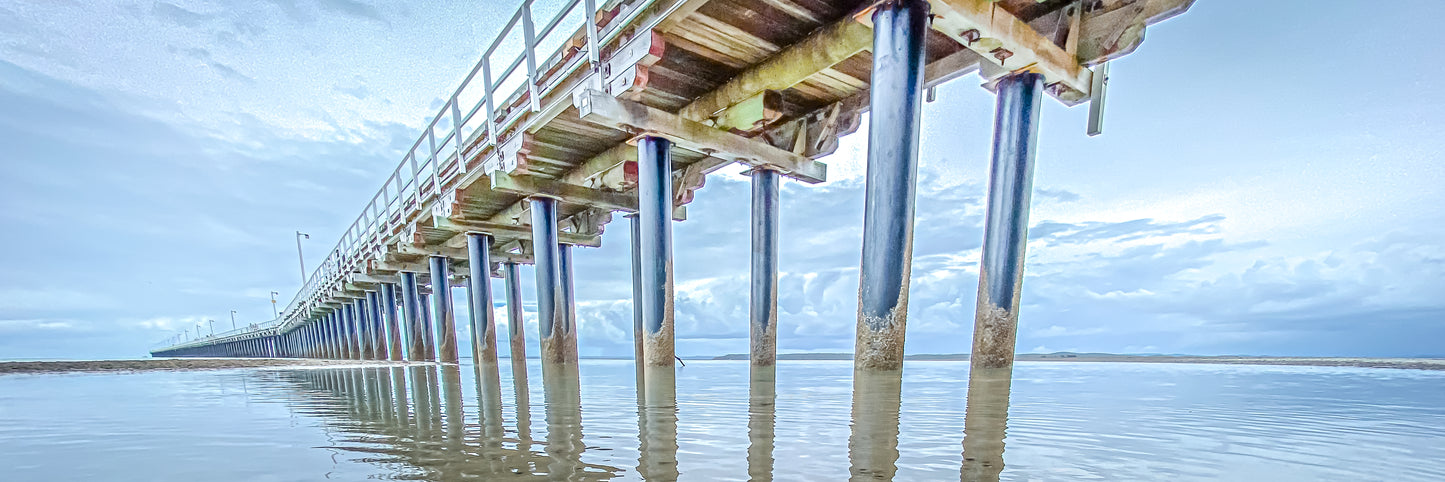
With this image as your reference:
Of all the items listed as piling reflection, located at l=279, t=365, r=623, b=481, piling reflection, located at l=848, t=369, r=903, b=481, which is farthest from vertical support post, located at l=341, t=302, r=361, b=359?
piling reflection, located at l=848, t=369, r=903, b=481

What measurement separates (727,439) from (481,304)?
51.2ft

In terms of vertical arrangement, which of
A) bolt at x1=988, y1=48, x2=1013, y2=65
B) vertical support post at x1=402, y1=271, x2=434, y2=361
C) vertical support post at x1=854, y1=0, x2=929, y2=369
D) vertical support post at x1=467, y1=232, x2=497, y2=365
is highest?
bolt at x1=988, y1=48, x2=1013, y2=65

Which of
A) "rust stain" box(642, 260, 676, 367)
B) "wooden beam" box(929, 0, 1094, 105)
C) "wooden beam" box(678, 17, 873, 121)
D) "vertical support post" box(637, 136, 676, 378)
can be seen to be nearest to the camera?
"wooden beam" box(929, 0, 1094, 105)

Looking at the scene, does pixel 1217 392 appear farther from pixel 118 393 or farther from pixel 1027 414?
pixel 118 393

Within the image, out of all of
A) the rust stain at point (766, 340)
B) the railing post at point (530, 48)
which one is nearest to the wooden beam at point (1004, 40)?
the rust stain at point (766, 340)

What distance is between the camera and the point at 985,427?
303cm

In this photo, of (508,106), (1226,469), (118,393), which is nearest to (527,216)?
(508,106)

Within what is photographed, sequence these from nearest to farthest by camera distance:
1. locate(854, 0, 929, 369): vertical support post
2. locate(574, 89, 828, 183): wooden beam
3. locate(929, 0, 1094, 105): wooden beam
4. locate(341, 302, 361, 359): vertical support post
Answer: locate(854, 0, 929, 369): vertical support post → locate(929, 0, 1094, 105): wooden beam → locate(574, 89, 828, 183): wooden beam → locate(341, 302, 361, 359): vertical support post

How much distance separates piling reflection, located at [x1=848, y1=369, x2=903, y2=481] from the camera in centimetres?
202

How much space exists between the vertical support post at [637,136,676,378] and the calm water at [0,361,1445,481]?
414 centimetres

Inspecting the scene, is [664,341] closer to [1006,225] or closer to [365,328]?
[1006,225]

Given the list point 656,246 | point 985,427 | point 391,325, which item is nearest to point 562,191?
point 656,246

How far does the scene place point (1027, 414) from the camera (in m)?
3.67

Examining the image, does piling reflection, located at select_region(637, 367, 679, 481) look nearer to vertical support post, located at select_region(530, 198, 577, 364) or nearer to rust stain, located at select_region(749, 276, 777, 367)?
rust stain, located at select_region(749, 276, 777, 367)
